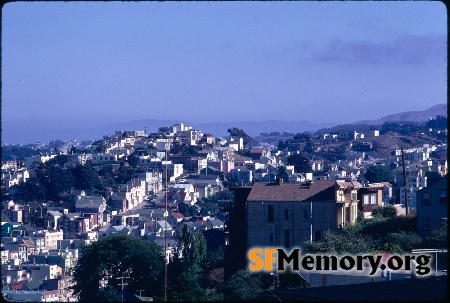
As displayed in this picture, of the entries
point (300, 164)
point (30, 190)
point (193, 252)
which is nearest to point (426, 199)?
point (193, 252)

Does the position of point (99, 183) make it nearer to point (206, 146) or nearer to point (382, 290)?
point (206, 146)

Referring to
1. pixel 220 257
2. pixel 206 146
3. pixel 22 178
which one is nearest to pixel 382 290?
pixel 220 257

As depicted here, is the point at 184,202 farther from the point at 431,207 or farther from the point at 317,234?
the point at 431,207

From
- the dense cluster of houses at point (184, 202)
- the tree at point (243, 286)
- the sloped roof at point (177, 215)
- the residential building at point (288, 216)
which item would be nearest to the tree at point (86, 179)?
the dense cluster of houses at point (184, 202)

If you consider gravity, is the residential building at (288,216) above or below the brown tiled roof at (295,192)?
below

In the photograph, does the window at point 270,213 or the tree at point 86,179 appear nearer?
the window at point 270,213

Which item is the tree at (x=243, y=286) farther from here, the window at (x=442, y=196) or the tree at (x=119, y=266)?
the window at (x=442, y=196)

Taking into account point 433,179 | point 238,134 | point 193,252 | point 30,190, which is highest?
point 433,179
